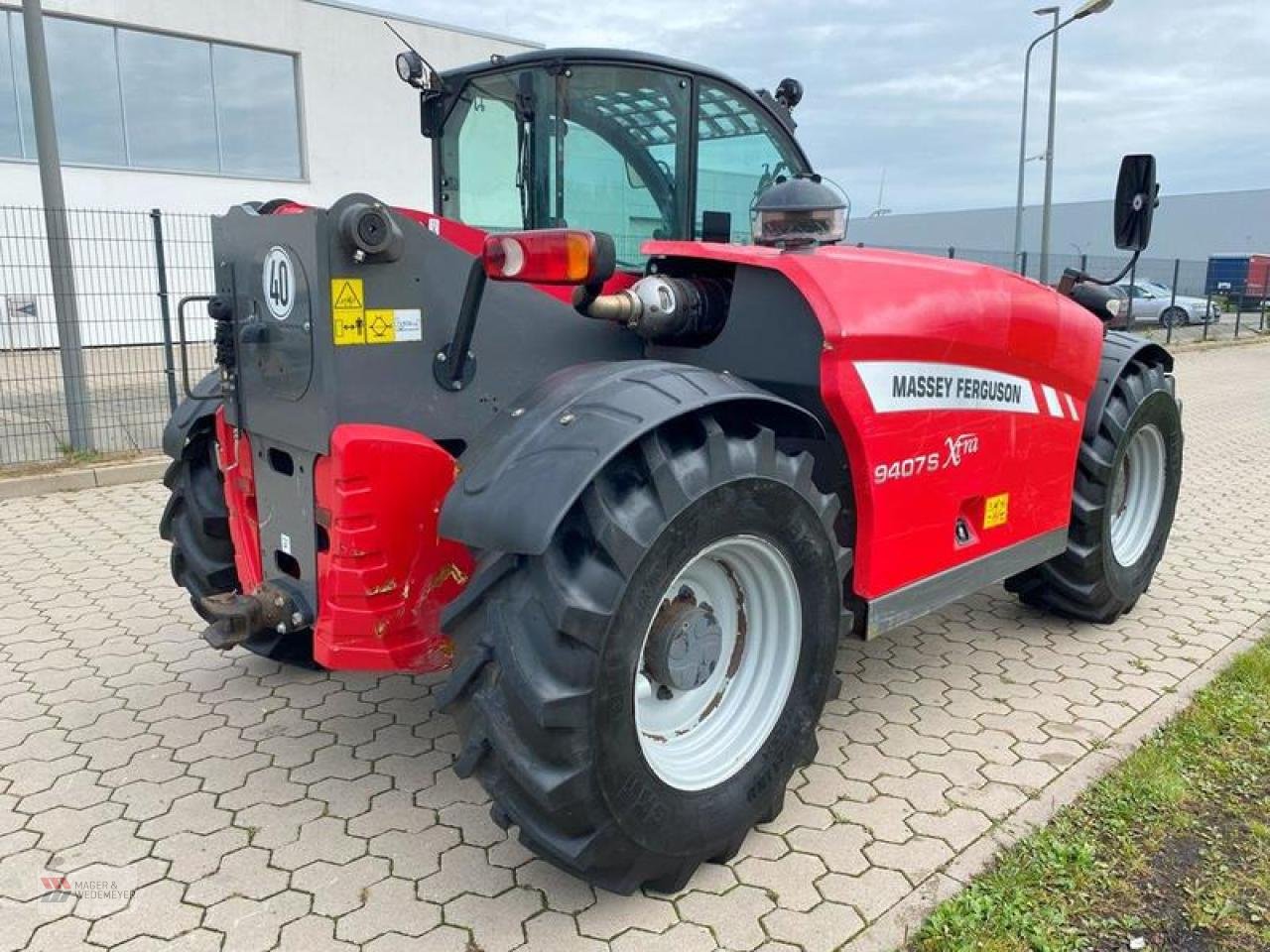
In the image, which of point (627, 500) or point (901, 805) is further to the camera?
point (901, 805)

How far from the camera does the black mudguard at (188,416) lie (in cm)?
362

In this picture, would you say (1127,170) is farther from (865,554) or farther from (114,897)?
(114,897)

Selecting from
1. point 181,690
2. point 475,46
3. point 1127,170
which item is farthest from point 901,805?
point 475,46

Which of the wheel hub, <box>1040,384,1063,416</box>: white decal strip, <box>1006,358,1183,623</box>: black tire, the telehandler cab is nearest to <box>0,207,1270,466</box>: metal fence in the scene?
<box>1006,358,1183,623</box>: black tire

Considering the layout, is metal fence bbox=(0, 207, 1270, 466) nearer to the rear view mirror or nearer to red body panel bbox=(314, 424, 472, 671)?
the rear view mirror

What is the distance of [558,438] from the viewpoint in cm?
234

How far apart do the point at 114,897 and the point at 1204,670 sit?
3.92 m

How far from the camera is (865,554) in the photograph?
9.91 ft

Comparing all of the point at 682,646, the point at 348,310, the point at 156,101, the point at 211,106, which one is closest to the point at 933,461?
the point at 682,646

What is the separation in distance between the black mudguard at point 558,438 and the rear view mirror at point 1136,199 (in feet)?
6.11

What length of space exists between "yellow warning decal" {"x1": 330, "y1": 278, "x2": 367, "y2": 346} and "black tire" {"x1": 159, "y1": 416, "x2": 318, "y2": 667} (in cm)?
137

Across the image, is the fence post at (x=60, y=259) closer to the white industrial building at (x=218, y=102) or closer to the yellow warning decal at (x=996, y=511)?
the yellow warning decal at (x=996, y=511)

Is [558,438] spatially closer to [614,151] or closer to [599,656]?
[599,656]

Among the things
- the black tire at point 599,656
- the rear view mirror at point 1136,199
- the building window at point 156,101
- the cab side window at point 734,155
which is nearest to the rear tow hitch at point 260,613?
the black tire at point 599,656
